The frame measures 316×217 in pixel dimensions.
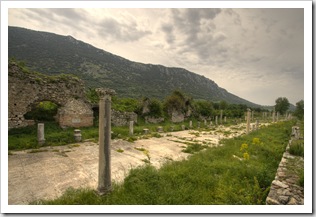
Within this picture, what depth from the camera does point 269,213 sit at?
11.1ft

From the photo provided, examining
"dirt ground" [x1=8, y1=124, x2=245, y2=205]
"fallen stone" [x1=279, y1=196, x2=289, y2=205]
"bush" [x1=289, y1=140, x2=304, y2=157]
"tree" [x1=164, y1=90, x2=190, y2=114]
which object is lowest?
"dirt ground" [x1=8, y1=124, x2=245, y2=205]

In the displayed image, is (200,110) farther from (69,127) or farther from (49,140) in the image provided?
(49,140)

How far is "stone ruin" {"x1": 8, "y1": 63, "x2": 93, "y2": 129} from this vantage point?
36.4 feet

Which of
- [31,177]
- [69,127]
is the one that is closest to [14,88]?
[69,127]

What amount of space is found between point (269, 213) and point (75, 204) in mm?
4012

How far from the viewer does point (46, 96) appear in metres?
12.5

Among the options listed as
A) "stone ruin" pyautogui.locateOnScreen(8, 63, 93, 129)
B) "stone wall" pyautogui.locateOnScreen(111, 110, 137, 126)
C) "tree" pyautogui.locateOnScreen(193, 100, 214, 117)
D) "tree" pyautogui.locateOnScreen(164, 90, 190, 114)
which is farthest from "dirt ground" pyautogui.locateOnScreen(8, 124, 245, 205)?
"tree" pyautogui.locateOnScreen(193, 100, 214, 117)

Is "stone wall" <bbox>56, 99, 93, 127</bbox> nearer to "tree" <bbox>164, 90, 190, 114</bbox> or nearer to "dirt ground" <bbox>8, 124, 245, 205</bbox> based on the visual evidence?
"dirt ground" <bbox>8, 124, 245, 205</bbox>

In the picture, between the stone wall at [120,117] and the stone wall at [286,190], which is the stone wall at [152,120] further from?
the stone wall at [286,190]

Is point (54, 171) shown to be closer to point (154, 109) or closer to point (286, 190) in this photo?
point (286, 190)

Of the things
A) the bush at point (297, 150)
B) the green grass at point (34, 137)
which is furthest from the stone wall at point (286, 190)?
the green grass at point (34, 137)

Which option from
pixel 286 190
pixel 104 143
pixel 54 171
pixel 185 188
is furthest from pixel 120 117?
pixel 286 190

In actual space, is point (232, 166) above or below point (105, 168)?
below

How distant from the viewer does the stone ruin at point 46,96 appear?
1109 cm
